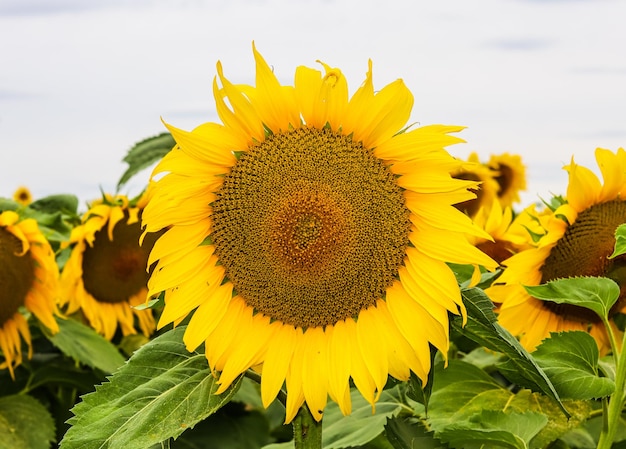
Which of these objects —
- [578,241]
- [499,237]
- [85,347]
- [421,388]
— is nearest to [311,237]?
[421,388]

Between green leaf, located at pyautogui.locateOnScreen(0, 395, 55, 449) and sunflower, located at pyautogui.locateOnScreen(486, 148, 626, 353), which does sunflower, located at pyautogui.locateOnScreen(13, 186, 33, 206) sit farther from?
sunflower, located at pyautogui.locateOnScreen(486, 148, 626, 353)

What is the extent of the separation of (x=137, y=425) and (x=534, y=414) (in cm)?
65

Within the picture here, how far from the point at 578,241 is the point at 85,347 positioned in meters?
1.59

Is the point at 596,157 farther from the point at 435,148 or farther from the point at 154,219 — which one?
the point at 154,219

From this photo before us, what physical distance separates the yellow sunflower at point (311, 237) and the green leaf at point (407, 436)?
0.72ft

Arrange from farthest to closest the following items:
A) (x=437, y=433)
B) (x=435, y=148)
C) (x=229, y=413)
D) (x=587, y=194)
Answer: (x=229, y=413) < (x=587, y=194) < (x=437, y=433) < (x=435, y=148)

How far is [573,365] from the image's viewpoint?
4.96ft

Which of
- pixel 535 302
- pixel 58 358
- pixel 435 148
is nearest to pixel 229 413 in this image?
pixel 58 358

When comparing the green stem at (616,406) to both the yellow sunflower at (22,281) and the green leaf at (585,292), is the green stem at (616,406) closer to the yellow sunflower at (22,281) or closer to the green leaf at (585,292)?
the green leaf at (585,292)

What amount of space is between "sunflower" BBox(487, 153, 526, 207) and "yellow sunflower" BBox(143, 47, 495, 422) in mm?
4037

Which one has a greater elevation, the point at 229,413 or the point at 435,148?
the point at 435,148

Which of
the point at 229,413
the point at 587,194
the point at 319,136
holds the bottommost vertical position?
the point at 229,413

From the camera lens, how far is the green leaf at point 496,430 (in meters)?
1.42

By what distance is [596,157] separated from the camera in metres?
1.92
